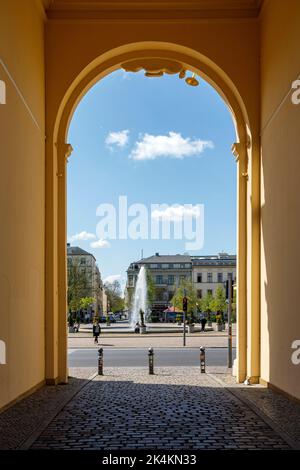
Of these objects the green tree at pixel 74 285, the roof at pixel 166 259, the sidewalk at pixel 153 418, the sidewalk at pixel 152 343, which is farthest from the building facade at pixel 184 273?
the sidewalk at pixel 153 418

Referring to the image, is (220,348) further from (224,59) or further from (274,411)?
(274,411)

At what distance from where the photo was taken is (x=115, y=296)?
13450cm

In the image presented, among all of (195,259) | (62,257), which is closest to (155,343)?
→ (62,257)

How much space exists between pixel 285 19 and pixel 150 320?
254 feet

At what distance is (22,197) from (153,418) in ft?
15.0

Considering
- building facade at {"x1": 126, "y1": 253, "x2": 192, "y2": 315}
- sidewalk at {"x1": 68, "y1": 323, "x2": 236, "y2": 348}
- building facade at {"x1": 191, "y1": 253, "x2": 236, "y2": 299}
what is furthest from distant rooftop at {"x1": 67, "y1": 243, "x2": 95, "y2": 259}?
sidewalk at {"x1": 68, "y1": 323, "x2": 236, "y2": 348}

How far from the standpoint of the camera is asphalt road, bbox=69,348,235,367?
19.7 meters

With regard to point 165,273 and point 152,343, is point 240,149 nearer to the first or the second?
point 152,343

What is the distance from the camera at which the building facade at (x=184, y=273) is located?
116 meters

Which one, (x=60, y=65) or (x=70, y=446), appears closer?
(x=70, y=446)

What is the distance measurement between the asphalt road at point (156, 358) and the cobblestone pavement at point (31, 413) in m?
6.71

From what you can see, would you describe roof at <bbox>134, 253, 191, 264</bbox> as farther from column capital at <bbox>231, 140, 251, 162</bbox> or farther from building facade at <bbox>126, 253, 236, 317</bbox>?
column capital at <bbox>231, 140, 251, 162</bbox>

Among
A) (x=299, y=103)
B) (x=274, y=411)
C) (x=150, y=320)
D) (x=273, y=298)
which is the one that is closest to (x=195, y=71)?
(x=299, y=103)

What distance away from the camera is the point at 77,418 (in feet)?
28.4
